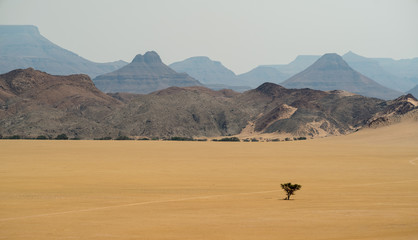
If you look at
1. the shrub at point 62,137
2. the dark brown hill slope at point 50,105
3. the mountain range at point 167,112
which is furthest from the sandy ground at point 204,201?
the mountain range at point 167,112

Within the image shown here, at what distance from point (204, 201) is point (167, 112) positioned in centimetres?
11000

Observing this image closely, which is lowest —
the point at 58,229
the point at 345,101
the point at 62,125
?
the point at 58,229

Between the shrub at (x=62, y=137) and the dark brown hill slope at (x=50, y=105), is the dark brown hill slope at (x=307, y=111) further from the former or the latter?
the shrub at (x=62, y=137)

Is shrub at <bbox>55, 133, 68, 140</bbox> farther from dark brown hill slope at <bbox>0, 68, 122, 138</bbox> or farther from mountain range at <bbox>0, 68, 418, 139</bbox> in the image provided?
dark brown hill slope at <bbox>0, 68, 122, 138</bbox>

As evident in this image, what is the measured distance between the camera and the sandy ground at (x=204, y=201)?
19.1 meters

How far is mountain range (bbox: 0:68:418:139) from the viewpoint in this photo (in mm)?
116688

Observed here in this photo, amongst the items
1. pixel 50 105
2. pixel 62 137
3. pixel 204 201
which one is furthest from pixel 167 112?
pixel 204 201

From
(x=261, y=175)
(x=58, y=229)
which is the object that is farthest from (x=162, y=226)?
(x=261, y=175)

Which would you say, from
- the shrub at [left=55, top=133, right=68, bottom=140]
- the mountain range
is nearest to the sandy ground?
the shrub at [left=55, top=133, right=68, bottom=140]

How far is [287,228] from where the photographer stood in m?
19.4

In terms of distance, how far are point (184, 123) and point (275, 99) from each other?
49.5 meters

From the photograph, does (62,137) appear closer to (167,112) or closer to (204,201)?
(167,112)

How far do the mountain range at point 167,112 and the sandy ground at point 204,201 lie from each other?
66.4 metres

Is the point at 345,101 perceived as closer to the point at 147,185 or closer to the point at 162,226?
the point at 147,185
